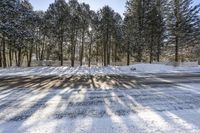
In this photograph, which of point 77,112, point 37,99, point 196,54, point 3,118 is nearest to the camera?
point 3,118

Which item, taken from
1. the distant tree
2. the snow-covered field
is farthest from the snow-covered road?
the distant tree

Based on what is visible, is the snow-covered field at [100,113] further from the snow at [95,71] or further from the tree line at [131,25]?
the tree line at [131,25]

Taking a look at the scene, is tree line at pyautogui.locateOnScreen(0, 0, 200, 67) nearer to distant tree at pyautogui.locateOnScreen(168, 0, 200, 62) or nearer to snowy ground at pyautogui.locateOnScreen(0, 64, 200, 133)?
distant tree at pyautogui.locateOnScreen(168, 0, 200, 62)

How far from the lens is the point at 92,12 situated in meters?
43.9

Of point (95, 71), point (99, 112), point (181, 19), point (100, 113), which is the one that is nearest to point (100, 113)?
point (100, 113)

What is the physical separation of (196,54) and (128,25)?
23231 mm

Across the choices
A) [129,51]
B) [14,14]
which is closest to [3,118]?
[14,14]

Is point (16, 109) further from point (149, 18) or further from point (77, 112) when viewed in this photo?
point (149, 18)

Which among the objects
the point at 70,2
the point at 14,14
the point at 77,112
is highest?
the point at 70,2

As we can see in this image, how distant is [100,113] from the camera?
6387 mm

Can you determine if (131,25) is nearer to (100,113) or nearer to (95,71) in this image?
(95,71)

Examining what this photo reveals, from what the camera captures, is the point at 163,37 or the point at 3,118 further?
the point at 163,37

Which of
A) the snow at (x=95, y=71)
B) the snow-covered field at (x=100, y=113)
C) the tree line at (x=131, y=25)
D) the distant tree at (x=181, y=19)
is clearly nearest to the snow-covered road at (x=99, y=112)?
the snow-covered field at (x=100, y=113)

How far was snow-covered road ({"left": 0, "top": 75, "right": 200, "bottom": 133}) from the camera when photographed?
206 inches
